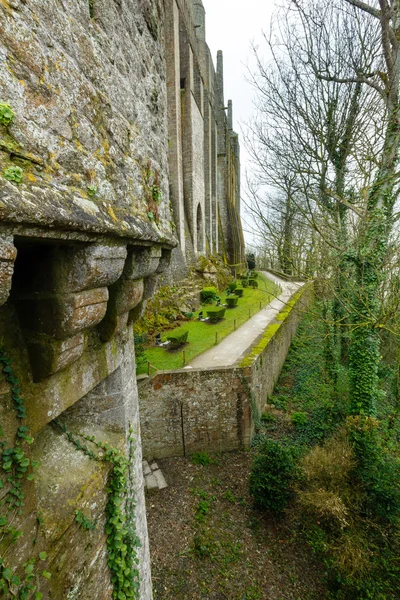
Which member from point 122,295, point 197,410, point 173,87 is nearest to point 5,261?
point 122,295

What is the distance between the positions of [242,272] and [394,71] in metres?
24.1

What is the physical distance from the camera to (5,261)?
37.7 inches

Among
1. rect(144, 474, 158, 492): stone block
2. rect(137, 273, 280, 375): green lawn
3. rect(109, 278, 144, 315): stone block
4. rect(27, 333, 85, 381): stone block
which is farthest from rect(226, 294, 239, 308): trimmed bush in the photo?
rect(27, 333, 85, 381): stone block

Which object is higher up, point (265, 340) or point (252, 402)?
point (265, 340)

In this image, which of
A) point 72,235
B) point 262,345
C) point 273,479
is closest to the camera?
point 72,235

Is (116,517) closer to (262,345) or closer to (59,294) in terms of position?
(59,294)

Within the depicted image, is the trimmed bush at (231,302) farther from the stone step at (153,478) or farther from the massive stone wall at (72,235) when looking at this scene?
the massive stone wall at (72,235)

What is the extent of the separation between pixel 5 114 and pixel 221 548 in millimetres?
8447

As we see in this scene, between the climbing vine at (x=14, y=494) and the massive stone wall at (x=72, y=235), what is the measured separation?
0.09 feet

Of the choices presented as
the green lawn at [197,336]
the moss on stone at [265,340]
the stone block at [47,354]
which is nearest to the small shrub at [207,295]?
the green lawn at [197,336]

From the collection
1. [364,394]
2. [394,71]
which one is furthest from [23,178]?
[364,394]

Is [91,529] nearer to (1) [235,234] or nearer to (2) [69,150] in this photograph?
(2) [69,150]

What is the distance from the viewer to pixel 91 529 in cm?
211

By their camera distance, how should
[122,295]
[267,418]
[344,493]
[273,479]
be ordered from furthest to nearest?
[267,418] → [273,479] → [344,493] → [122,295]
